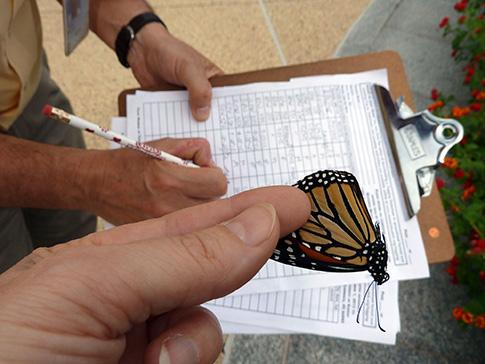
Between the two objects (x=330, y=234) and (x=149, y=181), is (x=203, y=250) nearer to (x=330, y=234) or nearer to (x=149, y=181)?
(x=330, y=234)

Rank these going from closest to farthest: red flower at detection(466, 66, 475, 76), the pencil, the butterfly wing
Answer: the butterfly wing
the pencil
red flower at detection(466, 66, 475, 76)

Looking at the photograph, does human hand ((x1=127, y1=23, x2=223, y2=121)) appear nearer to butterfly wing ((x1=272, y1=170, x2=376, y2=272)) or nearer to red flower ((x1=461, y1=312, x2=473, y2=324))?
butterfly wing ((x1=272, y1=170, x2=376, y2=272))

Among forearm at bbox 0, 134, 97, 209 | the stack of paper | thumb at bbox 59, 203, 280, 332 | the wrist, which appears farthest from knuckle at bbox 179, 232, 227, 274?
the wrist

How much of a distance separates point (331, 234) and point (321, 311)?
0.71ft

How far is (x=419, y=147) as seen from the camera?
58cm

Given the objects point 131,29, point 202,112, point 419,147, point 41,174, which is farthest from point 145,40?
point 419,147

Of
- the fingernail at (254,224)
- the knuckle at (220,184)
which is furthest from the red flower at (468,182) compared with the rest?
the fingernail at (254,224)

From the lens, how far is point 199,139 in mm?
598

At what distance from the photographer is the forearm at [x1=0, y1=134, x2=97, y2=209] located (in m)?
0.58

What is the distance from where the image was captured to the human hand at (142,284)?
0.27 meters

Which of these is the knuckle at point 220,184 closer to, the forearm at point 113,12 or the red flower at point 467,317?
the forearm at point 113,12

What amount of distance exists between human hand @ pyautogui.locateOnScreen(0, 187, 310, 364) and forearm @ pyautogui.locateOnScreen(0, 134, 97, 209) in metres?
0.27

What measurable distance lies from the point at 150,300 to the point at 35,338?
0.23ft

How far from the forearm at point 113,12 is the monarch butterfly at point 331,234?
477 millimetres
